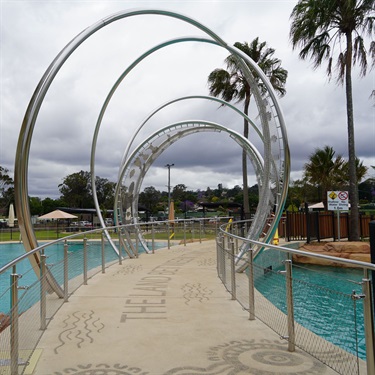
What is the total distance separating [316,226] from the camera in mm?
19250

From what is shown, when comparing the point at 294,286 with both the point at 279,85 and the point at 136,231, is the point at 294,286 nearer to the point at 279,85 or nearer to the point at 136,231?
the point at 136,231

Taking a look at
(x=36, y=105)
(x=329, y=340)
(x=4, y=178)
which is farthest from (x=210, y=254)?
(x=4, y=178)

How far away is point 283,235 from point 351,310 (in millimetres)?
19260

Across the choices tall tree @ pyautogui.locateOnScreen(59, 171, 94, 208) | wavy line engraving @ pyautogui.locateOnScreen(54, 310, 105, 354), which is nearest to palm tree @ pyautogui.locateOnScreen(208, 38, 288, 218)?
wavy line engraving @ pyautogui.locateOnScreen(54, 310, 105, 354)

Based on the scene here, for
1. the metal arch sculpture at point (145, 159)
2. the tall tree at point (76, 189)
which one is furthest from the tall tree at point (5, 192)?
the metal arch sculpture at point (145, 159)

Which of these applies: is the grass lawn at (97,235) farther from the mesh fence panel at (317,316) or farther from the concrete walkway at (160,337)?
the mesh fence panel at (317,316)

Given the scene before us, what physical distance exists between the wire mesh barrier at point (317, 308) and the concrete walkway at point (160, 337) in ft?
0.58

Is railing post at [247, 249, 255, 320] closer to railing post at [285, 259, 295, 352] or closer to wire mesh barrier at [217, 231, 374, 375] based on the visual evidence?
wire mesh barrier at [217, 231, 374, 375]

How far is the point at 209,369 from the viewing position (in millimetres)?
4004

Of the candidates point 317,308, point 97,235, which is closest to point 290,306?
point 317,308

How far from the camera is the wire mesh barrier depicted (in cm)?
333

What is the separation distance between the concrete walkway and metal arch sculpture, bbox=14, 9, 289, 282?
118 centimetres

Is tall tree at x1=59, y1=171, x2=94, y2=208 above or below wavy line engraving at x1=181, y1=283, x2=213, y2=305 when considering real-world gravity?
above

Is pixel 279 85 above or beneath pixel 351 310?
above
